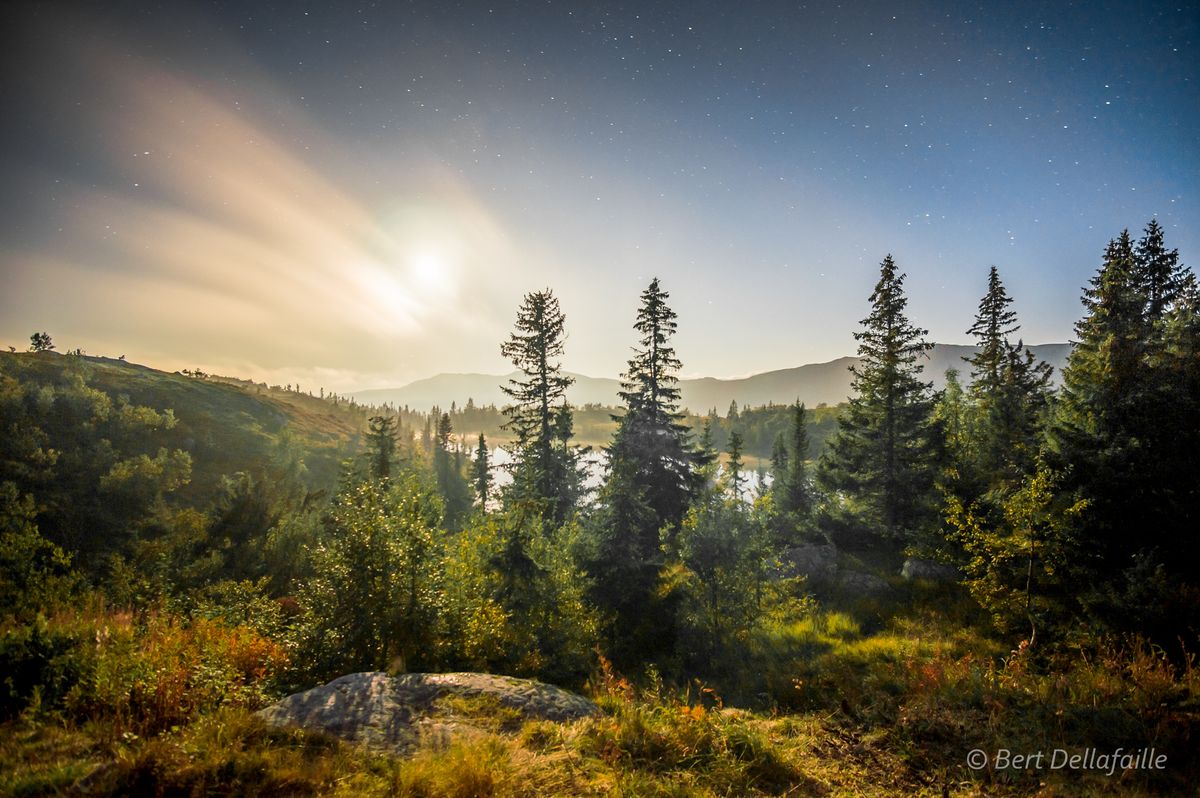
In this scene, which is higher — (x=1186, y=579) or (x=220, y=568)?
(x=1186, y=579)

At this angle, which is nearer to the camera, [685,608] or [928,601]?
[685,608]

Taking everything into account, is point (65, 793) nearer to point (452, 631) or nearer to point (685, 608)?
point (452, 631)

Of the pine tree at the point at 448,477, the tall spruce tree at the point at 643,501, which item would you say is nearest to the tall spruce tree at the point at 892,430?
the tall spruce tree at the point at 643,501

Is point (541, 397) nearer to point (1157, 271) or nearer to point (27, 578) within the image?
point (27, 578)

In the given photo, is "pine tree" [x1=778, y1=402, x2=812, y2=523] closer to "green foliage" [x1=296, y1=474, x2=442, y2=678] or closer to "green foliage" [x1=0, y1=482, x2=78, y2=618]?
"green foliage" [x1=296, y1=474, x2=442, y2=678]

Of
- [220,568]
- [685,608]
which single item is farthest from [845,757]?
[220,568]

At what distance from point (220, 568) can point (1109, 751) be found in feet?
91.9

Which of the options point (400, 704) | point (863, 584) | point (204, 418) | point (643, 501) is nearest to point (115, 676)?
point (400, 704)

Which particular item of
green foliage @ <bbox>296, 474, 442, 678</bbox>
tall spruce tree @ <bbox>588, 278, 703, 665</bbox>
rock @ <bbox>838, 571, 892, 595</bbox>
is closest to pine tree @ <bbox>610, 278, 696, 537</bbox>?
tall spruce tree @ <bbox>588, 278, 703, 665</bbox>

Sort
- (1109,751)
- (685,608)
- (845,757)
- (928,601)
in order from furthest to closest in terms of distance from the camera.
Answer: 1. (928,601)
2. (685,608)
3. (845,757)
4. (1109,751)

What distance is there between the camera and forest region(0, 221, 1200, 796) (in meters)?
5.38

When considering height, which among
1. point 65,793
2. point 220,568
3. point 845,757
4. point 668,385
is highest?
point 668,385

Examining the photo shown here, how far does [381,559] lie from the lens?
942 centimetres

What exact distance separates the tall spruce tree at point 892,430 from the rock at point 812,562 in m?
3.80
